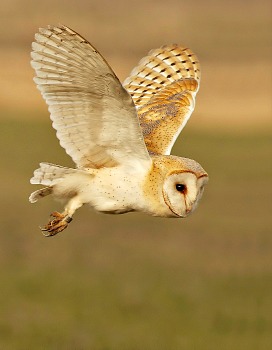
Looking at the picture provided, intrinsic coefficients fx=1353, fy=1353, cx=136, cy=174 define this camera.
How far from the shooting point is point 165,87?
27.4 ft

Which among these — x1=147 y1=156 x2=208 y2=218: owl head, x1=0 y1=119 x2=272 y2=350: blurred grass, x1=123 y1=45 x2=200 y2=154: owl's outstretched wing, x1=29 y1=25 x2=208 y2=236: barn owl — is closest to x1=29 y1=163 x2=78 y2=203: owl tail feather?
x1=29 y1=25 x2=208 y2=236: barn owl

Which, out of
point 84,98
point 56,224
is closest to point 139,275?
point 56,224

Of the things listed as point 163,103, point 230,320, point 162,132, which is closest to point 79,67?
point 162,132

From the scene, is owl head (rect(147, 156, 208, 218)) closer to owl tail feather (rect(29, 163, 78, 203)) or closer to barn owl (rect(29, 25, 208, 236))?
barn owl (rect(29, 25, 208, 236))

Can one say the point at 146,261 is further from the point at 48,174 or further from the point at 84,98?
the point at 84,98

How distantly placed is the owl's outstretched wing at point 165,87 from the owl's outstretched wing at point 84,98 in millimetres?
953

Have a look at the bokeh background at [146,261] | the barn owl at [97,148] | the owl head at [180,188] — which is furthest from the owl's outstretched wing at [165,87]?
the bokeh background at [146,261]

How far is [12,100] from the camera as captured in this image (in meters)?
32.8

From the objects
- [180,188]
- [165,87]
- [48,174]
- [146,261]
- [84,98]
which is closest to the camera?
[84,98]

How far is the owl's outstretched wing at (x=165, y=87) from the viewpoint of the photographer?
25.5 ft

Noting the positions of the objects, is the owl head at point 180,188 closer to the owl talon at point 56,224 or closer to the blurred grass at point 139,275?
the owl talon at point 56,224

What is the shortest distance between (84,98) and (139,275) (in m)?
10.3

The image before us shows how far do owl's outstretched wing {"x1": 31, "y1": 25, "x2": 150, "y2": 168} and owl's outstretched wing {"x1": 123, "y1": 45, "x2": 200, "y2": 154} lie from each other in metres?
0.95

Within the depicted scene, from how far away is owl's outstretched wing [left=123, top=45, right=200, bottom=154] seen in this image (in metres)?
7.76
